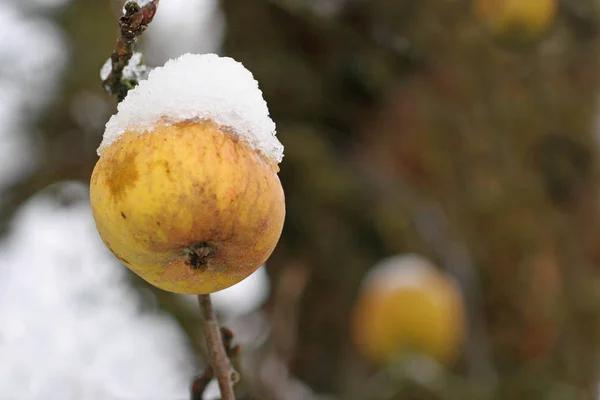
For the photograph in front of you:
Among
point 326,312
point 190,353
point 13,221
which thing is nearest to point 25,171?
point 13,221

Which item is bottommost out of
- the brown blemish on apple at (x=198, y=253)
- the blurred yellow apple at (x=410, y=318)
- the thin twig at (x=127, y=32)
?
the blurred yellow apple at (x=410, y=318)

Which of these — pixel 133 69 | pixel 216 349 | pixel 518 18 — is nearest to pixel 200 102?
pixel 133 69

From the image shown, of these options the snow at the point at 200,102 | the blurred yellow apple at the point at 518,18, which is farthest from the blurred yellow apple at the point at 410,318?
the snow at the point at 200,102

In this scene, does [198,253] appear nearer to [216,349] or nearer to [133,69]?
[216,349]

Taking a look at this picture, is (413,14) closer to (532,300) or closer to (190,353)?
(532,300)

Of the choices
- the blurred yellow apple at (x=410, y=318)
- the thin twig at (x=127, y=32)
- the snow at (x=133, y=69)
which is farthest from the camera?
the blurred yellow apple at (x=410, y=318)

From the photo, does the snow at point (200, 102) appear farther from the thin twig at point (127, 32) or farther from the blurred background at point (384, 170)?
the blurred background at point (384, 170)

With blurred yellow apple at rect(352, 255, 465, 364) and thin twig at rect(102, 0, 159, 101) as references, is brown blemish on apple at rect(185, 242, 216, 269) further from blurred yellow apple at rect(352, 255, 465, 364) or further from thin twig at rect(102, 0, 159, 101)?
blurred yellow apple at rect(352, 255, 465, 364)
